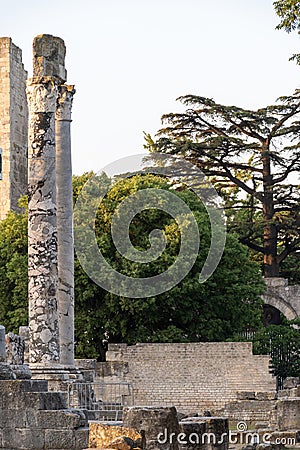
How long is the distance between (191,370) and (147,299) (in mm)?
2653

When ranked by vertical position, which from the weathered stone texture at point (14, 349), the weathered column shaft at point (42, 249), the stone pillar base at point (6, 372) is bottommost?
the stone pillar base at point (6, 372)

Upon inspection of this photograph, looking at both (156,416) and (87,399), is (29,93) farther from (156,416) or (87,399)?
(156,416)

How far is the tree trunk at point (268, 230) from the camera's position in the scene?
41.3 meters

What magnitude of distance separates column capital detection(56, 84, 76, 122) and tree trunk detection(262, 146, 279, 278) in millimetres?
20968

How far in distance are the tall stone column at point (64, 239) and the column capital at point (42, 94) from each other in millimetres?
1700

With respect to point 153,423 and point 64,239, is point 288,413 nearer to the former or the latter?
point 64,239

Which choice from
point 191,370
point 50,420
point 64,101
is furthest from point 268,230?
point 50,420

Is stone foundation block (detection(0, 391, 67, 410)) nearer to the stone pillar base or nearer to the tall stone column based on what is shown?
the stone pillar base

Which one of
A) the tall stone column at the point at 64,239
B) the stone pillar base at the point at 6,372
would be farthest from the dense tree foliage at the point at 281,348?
the stone pillar base at the point at 6,372

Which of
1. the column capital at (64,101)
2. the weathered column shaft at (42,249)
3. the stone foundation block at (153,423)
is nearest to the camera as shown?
the stone foundation block at (153,423)

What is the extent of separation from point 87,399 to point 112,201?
1553cm

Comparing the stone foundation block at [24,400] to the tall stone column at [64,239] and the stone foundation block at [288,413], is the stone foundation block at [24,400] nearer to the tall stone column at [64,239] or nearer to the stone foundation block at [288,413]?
the tall stone column at [64,239]

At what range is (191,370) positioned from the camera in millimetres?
31969

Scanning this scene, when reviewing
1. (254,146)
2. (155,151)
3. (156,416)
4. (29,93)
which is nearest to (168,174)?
(155,151)
